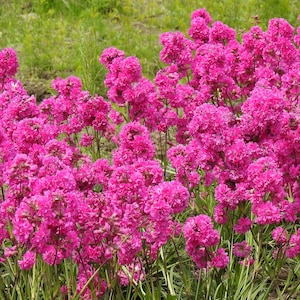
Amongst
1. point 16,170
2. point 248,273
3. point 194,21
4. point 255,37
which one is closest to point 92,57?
point 194,21

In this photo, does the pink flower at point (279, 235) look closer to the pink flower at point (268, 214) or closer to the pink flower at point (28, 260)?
the pink flower at point (268, 214)

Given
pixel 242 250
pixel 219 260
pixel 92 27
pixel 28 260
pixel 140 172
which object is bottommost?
pixel 92 27

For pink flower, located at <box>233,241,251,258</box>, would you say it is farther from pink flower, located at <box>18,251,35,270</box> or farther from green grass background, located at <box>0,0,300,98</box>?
green grass background, located at <box>0,0,300,98</box>

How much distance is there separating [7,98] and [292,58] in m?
1.81

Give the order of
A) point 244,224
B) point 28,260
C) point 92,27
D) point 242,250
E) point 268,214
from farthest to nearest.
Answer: point 92,27 → point 242,250 → point 244,224 → point 268,214 → point 28,260

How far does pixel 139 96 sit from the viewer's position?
12.6ft

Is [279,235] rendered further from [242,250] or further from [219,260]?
[219,260]

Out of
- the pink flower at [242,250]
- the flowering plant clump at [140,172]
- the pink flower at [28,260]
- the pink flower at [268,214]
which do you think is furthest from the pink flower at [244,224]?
the pink flower at [28,260]

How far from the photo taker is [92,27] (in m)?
7.54

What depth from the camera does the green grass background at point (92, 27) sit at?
23.4 ft

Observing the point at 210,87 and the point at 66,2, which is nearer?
the point at 210,87

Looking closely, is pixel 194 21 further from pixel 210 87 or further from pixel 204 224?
pixel 204 224

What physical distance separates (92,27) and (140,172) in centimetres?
489

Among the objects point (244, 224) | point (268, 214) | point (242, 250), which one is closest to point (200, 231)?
point (268, 214)
